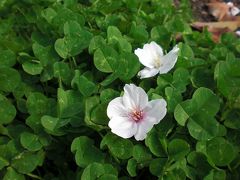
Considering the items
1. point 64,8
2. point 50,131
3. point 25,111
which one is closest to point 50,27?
point 64,8

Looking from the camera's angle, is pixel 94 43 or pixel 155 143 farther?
pixel 94 43

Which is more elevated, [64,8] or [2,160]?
[64,8]

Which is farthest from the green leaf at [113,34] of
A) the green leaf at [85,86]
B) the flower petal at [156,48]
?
the green leaf at [85,86]

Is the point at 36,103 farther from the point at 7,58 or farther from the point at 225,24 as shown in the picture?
the point at 225,24

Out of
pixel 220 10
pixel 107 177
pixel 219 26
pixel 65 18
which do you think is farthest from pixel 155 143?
pixel 220 10

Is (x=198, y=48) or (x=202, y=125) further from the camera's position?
(x=198, y=48)

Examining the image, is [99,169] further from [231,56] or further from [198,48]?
[198,48]

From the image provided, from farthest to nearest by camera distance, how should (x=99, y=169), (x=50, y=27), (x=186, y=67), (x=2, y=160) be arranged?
(x=50, y=27), (x=186, y=67), (x=2, y=160), (x=99, y=169)
